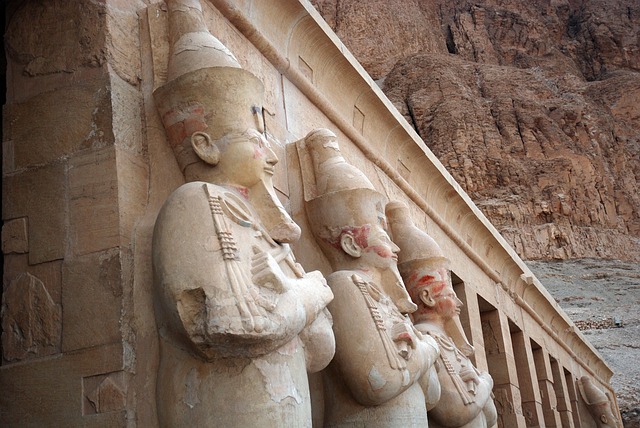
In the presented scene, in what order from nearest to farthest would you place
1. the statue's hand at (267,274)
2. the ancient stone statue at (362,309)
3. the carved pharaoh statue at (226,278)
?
the carved pharaoh statue at (226,278) < the statue's hand at (267,274) < the ancient stone statue at (362,309)

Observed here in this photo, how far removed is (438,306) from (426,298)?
0.10 m

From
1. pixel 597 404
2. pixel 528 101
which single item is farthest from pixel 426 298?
pixel 528 101

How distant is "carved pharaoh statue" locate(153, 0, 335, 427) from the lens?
2.83 m

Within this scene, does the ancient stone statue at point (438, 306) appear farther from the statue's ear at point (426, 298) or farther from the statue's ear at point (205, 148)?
the statue's ear at point (205, 148)

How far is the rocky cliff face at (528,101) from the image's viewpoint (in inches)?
1316

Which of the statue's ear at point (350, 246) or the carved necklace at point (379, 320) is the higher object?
the statue's ear at point (350, 246)

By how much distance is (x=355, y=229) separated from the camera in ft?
14.3

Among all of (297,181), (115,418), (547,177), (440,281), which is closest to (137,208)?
(115,418)

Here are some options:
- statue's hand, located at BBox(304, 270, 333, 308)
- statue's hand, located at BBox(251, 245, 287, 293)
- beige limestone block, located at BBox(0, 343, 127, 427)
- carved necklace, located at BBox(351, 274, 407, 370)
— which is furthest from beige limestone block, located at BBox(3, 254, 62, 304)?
carved necklace, located at BBox(351, 274, 407, 370)

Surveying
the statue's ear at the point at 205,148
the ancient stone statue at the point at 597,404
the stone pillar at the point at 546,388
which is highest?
the statue's ear at the point at 205,148

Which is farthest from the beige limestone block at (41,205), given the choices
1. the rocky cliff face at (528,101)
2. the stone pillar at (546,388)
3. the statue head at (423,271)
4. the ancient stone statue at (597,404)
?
the rocky cliff face at (528,101)

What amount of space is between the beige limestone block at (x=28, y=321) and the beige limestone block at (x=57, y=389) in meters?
0.06

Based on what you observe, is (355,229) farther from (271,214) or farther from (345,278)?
(271,214)

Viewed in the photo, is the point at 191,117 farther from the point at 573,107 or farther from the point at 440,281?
the point at 573,107
